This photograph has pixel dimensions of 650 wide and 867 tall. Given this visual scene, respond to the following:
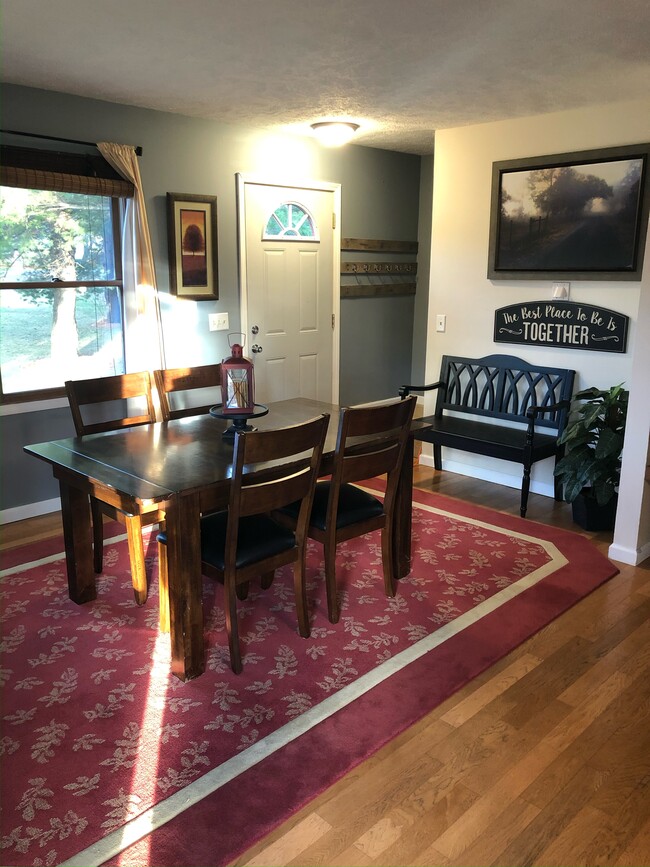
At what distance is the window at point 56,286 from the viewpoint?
3809 millimetres

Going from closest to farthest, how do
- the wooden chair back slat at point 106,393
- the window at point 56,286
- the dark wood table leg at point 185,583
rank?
the dark wood table leg at point 185,583, the wooden chair back slat at point 106,393, the window at point 56,286

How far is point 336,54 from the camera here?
3.09 metres

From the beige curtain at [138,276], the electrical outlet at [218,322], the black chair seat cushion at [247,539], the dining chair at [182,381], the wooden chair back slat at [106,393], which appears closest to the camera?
the black chair seat cushion at [247,539]

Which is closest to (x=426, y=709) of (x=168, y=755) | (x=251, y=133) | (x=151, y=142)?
(x=168, y=755)

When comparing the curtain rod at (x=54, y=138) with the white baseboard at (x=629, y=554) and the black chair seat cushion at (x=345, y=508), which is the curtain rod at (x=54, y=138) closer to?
the black chair seat cushion at (x=345, y=508)

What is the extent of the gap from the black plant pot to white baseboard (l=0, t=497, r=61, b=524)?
10.4 ft

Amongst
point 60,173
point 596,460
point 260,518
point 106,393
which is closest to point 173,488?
point 260,518

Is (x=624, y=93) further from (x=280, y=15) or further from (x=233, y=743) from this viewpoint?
(x=233, y=743)

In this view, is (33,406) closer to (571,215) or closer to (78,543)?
(78,543)

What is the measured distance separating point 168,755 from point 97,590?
1.23m

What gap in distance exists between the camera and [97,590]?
3.18 metres

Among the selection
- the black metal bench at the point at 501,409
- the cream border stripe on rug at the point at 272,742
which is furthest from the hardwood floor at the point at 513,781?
the black metal bench at the point at 501,409

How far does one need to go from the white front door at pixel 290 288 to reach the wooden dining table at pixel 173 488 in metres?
1.93

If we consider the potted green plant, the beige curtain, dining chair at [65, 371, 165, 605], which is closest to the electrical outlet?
the beige curtain
